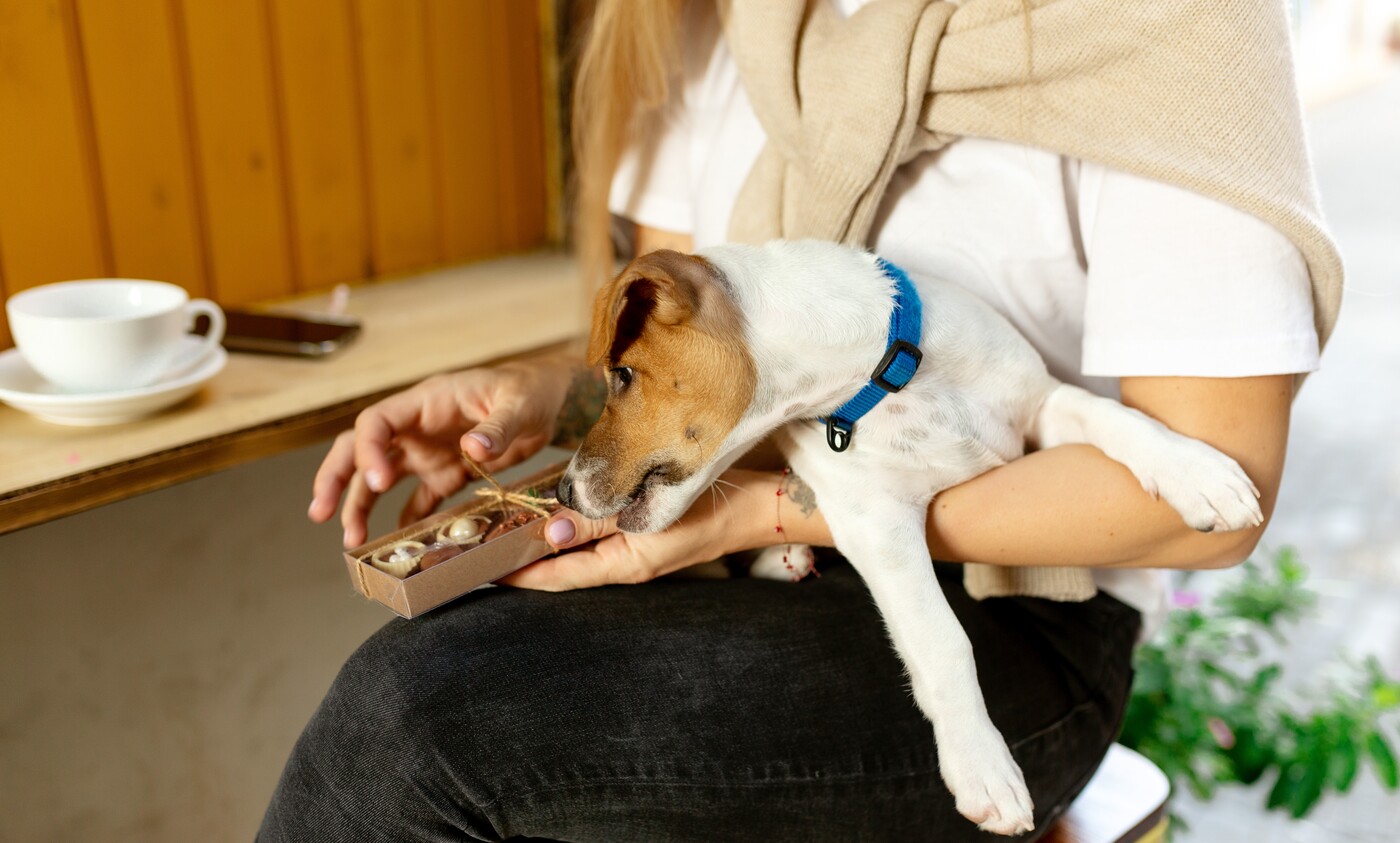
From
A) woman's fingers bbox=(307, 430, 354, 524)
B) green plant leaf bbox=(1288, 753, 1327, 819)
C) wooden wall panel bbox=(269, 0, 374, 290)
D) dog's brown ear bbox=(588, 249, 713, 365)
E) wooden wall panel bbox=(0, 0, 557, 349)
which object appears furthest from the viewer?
green plant leaf bbox=(1288, 753, 1327, 819)

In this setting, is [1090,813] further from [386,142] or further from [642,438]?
[386,142]

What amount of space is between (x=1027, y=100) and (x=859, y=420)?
0.30 metres

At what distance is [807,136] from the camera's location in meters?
1.06

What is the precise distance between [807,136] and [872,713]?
0.49 metres

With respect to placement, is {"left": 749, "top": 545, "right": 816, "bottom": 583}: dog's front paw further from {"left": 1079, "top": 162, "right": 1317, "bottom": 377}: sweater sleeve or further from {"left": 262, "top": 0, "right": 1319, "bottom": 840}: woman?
{"left": 1079, "top": 162, "right": 1317, "bottom": 377}: sweater sleeve

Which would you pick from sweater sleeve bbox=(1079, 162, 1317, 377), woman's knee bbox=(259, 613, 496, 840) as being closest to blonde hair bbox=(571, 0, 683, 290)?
sweater sleeve bbox=(1079, 162, 1317, 377)

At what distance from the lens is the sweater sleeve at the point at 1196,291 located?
0.91 meters

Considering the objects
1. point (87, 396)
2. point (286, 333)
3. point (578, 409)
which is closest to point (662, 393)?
point (578, 409)

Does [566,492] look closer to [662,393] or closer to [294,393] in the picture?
[662,393]

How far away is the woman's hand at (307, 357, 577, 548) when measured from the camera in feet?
3.57

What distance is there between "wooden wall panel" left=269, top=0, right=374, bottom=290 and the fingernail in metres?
0.87

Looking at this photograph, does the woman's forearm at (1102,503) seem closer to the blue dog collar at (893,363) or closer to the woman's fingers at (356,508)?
the blue dog collar at (893,363)

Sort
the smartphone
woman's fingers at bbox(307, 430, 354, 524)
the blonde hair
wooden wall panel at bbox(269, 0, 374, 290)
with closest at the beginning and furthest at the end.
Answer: woman's fingers at bbox(307, 430, 354, 524) < the blonde hair < the smartphone < wooden wall panel at bbox(269, 0, 374, 290)

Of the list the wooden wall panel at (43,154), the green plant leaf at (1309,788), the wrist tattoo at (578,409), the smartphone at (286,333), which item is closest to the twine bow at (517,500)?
the wrist tattoo at (578,409)
